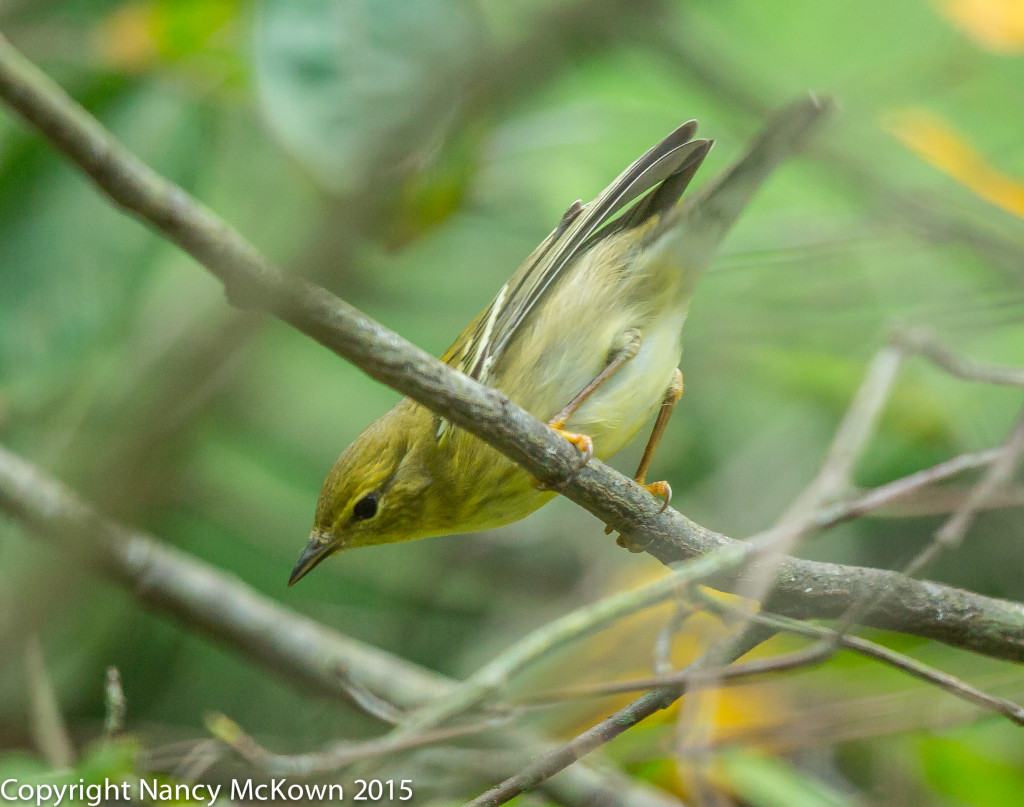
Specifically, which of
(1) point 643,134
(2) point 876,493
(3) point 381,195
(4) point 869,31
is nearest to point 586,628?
(2) point 876,493

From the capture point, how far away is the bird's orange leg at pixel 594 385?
293 cm

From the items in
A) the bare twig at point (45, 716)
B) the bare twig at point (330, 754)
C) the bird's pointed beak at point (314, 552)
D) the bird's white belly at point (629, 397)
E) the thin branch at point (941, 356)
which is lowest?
the bare twig at point (45, 716)

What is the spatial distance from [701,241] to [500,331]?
0.74 metres

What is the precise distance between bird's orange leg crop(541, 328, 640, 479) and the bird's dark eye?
2.18 feet

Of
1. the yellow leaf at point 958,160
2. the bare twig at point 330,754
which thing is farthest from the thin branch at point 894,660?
the yellow leaf at point 958,160

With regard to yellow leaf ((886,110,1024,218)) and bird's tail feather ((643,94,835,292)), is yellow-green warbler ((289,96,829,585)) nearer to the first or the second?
bird's tail feather ((643,94,835,292))

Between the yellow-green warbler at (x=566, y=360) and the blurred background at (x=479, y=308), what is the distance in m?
0.30

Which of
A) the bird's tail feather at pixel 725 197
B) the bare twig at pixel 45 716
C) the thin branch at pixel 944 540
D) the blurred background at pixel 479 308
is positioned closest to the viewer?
the thin branch at pixel 944 540

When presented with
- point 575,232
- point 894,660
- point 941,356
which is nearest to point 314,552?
point 575,232

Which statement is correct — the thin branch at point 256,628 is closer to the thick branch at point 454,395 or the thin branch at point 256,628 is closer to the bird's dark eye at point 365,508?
the bird's dark eye at point 365,508

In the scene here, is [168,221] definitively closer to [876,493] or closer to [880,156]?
[876,493]

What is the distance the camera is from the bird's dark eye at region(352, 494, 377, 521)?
3.18 metres

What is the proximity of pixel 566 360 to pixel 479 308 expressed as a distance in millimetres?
1884

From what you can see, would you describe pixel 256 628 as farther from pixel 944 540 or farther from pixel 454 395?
pixel 944 540
